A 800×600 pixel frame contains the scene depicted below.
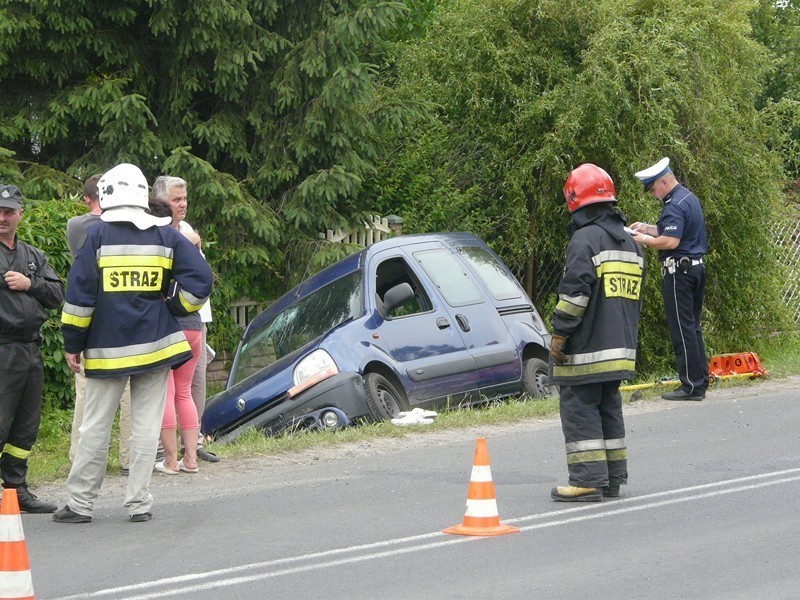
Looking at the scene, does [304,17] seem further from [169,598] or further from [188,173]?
[169,598]

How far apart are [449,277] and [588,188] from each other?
438 cm

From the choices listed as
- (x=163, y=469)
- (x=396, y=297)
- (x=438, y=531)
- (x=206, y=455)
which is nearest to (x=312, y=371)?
(x=396, y=297)

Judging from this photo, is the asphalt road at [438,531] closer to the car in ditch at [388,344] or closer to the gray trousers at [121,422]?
the gray trousers at [121,422]

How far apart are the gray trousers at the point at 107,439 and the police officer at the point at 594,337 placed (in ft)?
7.67

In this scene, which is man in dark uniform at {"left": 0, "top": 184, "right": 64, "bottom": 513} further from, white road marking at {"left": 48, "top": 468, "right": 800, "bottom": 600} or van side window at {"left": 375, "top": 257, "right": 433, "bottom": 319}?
van side window at {"left": 375, "top": 257, "right": 433, "bottom": 319}

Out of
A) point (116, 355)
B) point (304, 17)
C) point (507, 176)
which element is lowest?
point (116, 355)

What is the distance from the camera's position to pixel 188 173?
1388 cm

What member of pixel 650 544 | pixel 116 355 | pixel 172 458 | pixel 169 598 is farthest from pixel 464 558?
pixel 172 458

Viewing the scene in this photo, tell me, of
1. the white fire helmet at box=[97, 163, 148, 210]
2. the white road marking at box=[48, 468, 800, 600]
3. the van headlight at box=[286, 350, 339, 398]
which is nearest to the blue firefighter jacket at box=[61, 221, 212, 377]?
the white fire helmet at box=[97, 163, 148, 210]

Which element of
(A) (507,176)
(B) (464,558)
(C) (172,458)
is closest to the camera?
(B) (464,558)

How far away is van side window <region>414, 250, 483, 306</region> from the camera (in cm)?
1178

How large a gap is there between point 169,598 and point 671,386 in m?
7.63

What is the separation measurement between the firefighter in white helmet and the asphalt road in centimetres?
35

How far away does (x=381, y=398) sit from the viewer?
10672mm
